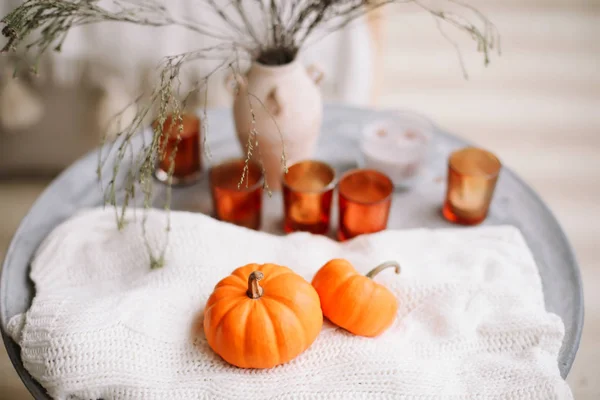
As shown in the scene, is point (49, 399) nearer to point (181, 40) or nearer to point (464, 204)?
point (464, 204)

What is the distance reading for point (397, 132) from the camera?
1.21 meters

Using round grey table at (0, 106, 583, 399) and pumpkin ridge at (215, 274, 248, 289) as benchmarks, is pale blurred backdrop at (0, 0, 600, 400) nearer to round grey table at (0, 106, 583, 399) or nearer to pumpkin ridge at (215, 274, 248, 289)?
round grey table at (0, 106, 583, 399)

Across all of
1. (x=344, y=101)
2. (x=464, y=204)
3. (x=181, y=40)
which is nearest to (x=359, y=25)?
(x=344, y=101)

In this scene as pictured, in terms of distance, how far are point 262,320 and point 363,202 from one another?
0.31 m

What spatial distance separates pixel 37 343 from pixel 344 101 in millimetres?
1111

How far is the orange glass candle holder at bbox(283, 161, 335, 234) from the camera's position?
985mm

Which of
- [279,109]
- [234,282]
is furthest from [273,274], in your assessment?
[279,109]

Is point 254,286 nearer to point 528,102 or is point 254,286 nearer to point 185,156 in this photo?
point 185,156

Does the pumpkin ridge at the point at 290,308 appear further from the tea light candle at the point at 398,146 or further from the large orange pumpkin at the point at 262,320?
the tea light candle at the point at 398,146

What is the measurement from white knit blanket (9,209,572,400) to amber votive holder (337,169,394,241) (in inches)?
2.1

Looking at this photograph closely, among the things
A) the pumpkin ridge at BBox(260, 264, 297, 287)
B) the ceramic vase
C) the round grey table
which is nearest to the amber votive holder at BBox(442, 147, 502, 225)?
the round grey table

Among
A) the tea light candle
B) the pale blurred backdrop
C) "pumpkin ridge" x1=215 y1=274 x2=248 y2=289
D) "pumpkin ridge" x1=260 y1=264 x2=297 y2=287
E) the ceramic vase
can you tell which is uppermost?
the ceramic vase

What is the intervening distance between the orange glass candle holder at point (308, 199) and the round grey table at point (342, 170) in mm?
76

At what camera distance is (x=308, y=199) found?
3.21 ft
